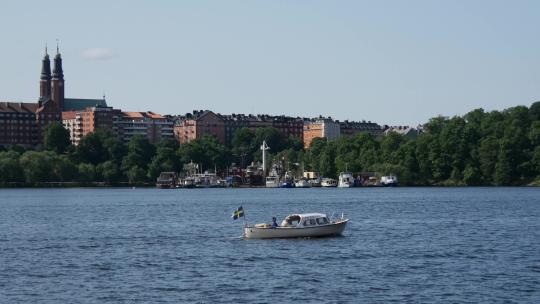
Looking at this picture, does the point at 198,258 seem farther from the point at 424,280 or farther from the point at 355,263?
the point at 424,280

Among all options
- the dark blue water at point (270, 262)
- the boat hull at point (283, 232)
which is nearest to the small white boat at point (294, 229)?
the boat hull at point (283, 232)

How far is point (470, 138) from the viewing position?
193 meters

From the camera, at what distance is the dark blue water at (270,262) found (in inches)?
1736

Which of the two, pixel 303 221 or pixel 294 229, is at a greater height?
pixel 303 221

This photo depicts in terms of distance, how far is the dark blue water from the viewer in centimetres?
4409

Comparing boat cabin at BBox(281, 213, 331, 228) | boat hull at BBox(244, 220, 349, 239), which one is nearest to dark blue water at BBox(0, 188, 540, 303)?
boat hull at BBox(244, 220, 349, 239)

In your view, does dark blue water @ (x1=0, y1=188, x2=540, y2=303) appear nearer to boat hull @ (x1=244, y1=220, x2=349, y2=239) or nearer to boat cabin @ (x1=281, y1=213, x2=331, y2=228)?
boat hull @ (x1=244, y1=220, x2=349, y2=239)

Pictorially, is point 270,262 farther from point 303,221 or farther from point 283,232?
point 303,221

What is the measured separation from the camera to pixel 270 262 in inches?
2151

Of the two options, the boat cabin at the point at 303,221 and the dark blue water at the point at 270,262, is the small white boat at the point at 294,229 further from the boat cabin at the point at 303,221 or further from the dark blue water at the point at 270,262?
the dark blue water at the point at 270,262

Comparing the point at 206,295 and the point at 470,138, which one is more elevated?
the point at 470,138

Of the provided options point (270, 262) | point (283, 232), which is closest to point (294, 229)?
point (283, 232)

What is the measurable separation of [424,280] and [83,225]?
4420cm

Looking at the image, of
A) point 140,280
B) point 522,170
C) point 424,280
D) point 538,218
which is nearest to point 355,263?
point 424,280
